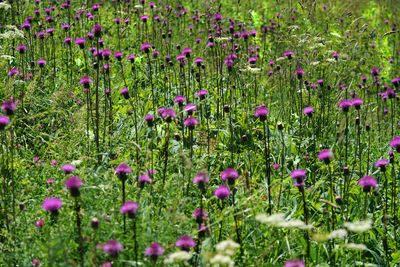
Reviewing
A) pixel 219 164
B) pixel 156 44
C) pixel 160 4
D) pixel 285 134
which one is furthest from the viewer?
pixel 160 4

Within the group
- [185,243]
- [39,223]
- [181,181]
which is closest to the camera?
[185,243]

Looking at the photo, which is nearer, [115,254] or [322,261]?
[115,254]

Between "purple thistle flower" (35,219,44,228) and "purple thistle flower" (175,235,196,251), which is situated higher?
"purple thistle flower" (175,235,196,251)

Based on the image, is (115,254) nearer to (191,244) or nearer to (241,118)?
(191,244)

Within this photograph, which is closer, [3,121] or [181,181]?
[3,121]

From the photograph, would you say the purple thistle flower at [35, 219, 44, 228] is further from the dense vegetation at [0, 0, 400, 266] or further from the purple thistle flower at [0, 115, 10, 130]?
the purple thistle flower at [0, 115, 10, 130]

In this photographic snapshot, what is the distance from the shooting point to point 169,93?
14.0 ft

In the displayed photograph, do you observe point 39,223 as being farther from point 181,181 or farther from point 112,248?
point 181,181

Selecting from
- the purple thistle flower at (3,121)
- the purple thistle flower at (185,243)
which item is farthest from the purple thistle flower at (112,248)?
the purple thistle flower at (3,121)

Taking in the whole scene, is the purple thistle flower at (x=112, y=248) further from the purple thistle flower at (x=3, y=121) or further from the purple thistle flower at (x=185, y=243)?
the purple thistle flower at (x=3, y=121)

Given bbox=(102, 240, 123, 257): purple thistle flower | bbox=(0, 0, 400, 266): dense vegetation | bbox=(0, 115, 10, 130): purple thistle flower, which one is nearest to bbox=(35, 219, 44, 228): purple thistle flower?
bbox=(0, 0, 400, 266): dense vegetation

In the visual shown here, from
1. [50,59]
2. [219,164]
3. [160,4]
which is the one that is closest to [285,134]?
[219,164]

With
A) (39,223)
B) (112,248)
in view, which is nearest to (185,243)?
(112,248)

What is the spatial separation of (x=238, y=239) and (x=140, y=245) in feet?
1.73
